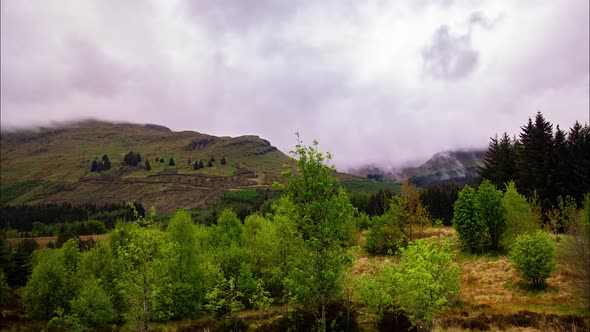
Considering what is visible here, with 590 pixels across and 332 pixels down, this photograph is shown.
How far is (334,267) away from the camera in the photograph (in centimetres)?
1728

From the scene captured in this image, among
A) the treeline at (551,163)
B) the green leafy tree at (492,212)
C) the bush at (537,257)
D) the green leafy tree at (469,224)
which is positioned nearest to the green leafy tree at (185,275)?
the bush at (537,257)

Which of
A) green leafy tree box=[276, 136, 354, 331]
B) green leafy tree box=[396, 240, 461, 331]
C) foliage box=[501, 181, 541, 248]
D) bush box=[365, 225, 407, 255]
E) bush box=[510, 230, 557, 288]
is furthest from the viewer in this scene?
bush box=[365, 225, 407, 255]

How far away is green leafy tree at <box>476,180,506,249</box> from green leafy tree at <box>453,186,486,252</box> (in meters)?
0.73

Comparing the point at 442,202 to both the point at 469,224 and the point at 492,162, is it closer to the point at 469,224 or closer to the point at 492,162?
the point at 492,162

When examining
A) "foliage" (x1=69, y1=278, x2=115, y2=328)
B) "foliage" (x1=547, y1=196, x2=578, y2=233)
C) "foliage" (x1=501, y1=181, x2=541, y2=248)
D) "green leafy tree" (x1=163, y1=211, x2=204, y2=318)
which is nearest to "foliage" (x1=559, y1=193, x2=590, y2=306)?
"foliage" (x1=547, y1=196, x2=578, y2=233)

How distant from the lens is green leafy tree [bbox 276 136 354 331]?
1717cm

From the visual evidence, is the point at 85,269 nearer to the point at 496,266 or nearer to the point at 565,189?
the point at 496,266

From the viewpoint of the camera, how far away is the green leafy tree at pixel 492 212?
47500mm

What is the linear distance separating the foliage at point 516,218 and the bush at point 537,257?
11106 mm

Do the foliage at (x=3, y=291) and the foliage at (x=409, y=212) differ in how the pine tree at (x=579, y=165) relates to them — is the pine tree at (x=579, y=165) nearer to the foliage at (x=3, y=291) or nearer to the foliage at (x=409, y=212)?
the foliage at (x=409, y=212)

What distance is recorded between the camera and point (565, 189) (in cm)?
5709

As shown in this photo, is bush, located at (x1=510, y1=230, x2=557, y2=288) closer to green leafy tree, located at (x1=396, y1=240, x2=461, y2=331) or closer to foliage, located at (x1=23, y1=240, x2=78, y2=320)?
green leafy tree, located at (x1=396, y1=240, x2=461, y2=331)

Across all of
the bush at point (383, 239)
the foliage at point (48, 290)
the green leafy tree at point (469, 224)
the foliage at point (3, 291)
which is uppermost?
the green leafy tree at point (469, 224)

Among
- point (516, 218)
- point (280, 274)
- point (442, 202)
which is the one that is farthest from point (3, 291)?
point (442, 202)
